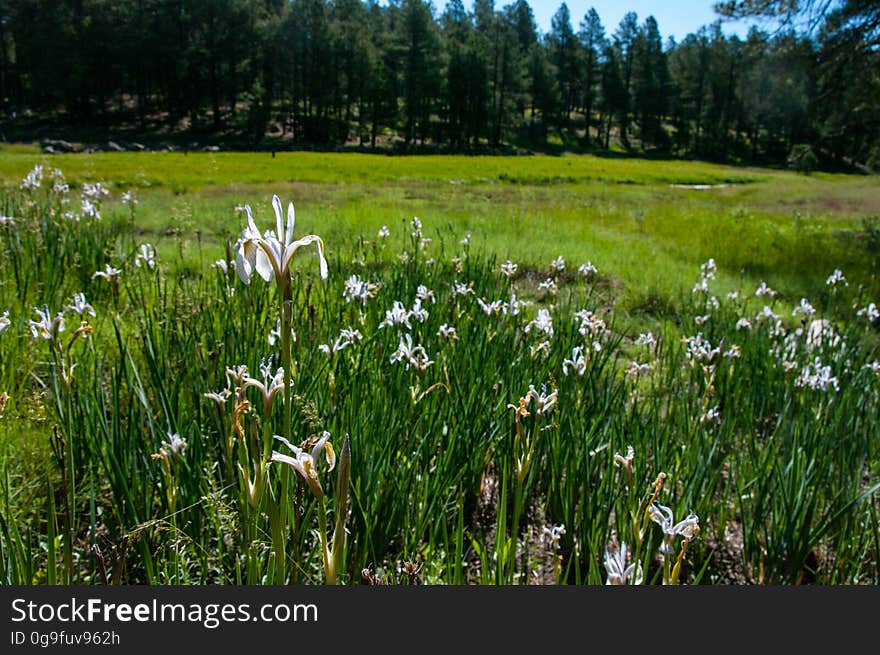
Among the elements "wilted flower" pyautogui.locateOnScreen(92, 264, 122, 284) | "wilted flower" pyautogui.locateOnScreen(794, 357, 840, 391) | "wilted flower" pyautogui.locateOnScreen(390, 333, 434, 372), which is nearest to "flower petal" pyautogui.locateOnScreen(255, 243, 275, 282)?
"wilted flower" pyautogui.locateOnScreen(390, 333, 434, 372)

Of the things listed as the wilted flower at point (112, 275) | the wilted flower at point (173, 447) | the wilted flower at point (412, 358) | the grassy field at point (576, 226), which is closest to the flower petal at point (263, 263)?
the wilted flower at point (173, 447)

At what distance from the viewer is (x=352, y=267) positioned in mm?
5402

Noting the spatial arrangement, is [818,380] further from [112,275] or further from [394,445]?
[112,275]

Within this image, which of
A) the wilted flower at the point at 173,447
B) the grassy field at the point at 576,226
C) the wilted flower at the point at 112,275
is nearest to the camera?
the wilted flower at the point at 173,447

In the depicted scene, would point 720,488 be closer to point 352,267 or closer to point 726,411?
point 726,411

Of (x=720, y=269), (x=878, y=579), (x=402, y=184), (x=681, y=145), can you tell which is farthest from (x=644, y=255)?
(x=681, y=145)

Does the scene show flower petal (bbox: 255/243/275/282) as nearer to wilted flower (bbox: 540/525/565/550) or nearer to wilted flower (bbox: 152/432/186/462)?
wilted flower (bbox: 152/432/186/462)

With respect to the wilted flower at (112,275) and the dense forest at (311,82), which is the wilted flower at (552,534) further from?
the dense forest at (311,82)

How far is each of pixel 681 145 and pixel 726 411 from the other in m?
93.8

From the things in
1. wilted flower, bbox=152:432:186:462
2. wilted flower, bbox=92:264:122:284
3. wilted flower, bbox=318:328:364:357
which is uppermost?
wilted flower, bbox=92:264:122:284

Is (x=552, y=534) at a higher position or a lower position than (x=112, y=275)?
lower

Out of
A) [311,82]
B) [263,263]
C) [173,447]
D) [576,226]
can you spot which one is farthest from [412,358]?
[311,82]

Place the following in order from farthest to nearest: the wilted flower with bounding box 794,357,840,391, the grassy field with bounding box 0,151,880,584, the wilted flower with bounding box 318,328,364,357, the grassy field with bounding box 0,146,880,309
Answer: the grassy field with bounding box 0,146,880,309
the wilted flower with bounding box 794,357,840,391
the wilted flower with bounding box 318,328,364,357
the grassy field with bounding box 0,151,880,584

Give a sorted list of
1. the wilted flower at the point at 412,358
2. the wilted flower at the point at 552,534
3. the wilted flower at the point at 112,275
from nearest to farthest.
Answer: the wilted flower at the point at 552,534, the wilted flower at the point at 412,358, the wilted flower at the point at 112,275
